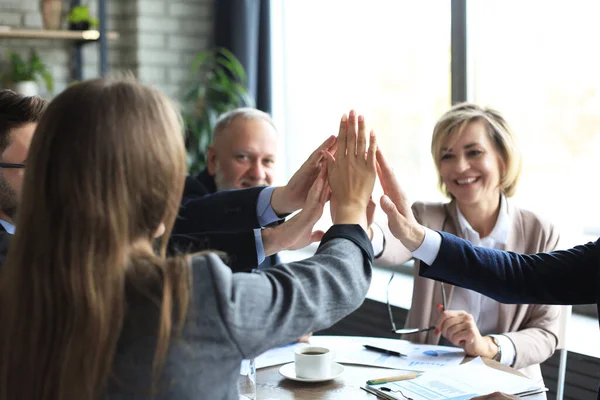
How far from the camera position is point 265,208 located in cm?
181

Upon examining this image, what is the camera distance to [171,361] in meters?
0.94

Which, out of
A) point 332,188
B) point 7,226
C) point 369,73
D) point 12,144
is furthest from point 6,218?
point 369,73

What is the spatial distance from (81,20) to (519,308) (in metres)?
3.08

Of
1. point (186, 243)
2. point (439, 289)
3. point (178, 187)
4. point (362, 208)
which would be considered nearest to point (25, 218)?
point (178, 187)

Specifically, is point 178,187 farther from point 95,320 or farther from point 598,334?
point 598,334

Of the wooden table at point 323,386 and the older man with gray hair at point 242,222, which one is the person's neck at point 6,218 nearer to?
the older man with gray hair at point 242,222

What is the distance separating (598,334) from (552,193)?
696 mm

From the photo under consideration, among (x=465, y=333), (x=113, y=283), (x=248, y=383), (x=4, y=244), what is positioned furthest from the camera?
(x=465, y=333)

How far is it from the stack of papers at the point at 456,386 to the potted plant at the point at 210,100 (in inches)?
100

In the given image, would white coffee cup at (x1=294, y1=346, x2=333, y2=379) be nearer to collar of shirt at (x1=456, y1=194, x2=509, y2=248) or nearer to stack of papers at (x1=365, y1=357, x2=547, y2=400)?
stack of papers at (x1=365, y1=357, x2=547, y2=400)

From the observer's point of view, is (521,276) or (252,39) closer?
(521,276)

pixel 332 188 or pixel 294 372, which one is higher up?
pixel 332 188

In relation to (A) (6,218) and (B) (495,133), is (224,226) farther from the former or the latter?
(B) (495,133)

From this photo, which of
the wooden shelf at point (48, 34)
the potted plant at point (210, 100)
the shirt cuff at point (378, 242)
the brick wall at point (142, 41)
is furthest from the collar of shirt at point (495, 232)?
the wooden shelf at point (48, 34)
